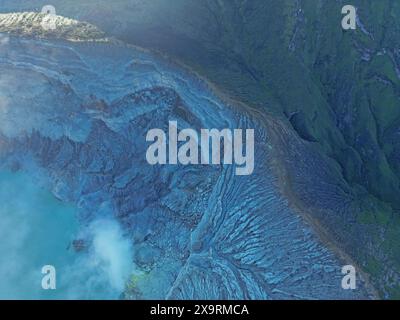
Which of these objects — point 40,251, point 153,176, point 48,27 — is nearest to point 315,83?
point 153,176

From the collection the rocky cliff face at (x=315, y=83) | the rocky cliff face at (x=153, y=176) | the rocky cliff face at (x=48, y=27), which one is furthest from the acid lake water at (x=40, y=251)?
the rocky cliff face at (x=315, y=83)

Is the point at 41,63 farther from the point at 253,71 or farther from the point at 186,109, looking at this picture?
the point at 253,71

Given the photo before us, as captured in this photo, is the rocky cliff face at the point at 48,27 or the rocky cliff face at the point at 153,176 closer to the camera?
the rocky cliff face at the point at 153,176

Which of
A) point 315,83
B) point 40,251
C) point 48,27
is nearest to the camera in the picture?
point 40,251

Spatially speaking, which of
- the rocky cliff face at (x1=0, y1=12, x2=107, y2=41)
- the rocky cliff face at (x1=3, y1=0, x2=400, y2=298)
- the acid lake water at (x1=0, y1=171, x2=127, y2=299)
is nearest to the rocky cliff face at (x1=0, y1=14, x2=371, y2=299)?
the rocky cliff face at (x1=0, y1=12, x2=107, y2=41)

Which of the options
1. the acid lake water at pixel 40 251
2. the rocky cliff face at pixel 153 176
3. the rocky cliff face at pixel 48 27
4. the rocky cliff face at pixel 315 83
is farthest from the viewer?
the rocky cliff face at pixel 315 83

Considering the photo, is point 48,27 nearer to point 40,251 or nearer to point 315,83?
point 40,251

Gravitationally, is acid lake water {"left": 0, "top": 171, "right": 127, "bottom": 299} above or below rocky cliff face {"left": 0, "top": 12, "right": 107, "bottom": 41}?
below

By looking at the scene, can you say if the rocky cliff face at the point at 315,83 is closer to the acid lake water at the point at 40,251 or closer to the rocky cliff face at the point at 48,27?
the rocky cliff face at the point at 48,27

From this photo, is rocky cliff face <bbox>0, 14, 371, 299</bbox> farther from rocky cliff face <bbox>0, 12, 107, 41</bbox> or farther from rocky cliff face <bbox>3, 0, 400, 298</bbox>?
rocky cliff face <bbox>3, 0, 400, 298</bbox>
